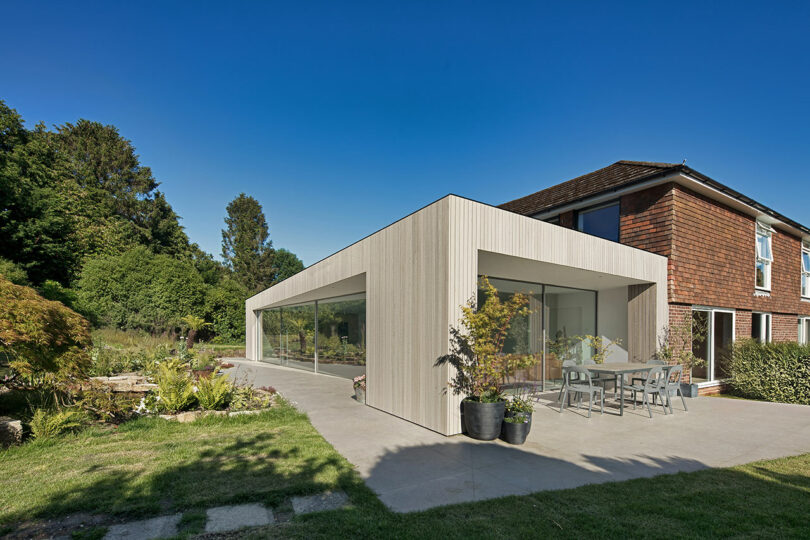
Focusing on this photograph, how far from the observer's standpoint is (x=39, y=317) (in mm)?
5141

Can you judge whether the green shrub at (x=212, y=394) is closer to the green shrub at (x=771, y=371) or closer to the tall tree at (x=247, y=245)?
the green shrub at (x=771, y=371)

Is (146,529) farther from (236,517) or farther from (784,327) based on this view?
(784,327)

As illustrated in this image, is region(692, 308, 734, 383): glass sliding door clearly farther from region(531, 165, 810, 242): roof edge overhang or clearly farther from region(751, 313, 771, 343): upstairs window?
region(531, 165, 810, 242): roof edge overhang

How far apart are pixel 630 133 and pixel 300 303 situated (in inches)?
509

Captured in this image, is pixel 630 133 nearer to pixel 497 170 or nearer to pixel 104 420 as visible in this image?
pixel 497 170

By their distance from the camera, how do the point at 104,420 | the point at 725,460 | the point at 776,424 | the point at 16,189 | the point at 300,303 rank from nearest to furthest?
the point at 725,460
the point at 104,420
the point at 776,424
the point at 300,303
the point at 16,189

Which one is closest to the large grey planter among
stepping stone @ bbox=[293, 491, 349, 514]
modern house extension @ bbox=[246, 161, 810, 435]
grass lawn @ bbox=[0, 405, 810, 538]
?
modern house extension @ bbox=[246, 161, 810, 435]

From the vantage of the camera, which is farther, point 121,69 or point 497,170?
point 497,170

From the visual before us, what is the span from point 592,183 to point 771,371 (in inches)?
265

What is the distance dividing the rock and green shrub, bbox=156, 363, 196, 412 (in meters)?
1.95

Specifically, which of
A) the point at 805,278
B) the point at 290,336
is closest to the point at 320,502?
the point at 290,336

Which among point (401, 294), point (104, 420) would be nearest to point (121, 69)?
point (104, 420)

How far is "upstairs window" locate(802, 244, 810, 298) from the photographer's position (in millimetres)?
15031

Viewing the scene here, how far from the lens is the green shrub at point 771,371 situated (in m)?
9.44
